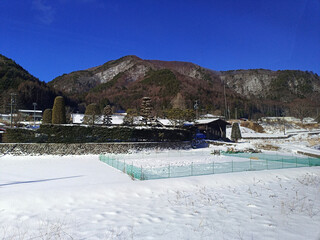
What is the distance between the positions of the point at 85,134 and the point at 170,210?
20.7 meters

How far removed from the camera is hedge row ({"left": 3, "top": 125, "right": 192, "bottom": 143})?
23.9m

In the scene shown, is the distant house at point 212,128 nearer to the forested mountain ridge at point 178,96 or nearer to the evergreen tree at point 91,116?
the evergreen tree at point 91,116

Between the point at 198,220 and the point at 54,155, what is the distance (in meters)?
21.6

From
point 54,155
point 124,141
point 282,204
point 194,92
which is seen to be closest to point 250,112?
point 194,92

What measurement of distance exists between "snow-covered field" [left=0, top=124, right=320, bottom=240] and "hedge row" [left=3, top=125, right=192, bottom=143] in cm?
1370

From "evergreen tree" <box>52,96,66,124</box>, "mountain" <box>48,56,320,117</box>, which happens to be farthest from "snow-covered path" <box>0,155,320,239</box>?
"mountain" <box>48,56,320,117</box>

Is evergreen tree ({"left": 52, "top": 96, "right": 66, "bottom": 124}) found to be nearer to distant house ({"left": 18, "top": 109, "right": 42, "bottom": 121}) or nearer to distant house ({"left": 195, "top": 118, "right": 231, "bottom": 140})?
distant house ({"left": 195, "top": 118, "right": 231, "bottom": 140})

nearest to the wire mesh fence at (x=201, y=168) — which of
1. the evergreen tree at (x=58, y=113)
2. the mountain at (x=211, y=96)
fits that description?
the evergreen tree at (x=58, y=113)

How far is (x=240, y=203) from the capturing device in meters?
7.82

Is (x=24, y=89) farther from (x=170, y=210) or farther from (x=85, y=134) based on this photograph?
(x=170, y=210)

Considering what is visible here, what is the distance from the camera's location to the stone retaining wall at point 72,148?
23.1 meters

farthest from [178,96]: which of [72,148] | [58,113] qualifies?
[72,148]

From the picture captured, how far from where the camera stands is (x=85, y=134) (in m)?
25.8

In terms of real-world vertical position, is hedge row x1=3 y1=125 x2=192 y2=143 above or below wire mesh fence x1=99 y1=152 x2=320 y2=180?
above
